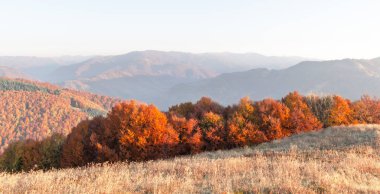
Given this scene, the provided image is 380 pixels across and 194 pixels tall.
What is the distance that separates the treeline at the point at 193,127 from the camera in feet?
161

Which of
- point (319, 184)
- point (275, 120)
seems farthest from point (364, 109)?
point (319, 184)

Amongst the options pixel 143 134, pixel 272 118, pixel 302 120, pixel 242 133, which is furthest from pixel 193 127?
pixel 302 120

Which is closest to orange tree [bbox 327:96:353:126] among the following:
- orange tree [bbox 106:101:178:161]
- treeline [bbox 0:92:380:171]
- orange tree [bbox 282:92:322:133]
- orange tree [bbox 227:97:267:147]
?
treeline [bbox 0:92:380:171]

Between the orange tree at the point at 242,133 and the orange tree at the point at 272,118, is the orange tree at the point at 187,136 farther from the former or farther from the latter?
the orange tree at the point at 272,118

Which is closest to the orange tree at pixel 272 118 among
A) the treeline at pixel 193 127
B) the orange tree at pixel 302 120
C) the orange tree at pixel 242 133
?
the treeline at pixel 193 127

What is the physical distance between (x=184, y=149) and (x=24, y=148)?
3944cm

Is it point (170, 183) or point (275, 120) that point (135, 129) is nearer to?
point (275, 120)

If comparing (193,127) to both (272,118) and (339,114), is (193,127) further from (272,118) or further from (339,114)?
(339,114)

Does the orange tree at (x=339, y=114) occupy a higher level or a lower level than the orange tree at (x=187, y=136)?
higher

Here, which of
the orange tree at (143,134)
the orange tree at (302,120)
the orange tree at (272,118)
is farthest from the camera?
the orange tree at (302,120)

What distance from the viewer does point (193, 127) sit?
53.4 meters

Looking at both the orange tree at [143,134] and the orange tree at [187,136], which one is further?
the orange tree at [187,136]

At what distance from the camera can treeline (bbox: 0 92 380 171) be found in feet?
161

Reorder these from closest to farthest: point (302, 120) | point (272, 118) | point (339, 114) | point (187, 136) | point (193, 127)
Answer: point (187, 136), point (272, 118), point (193, 127), point (302, 120), point (339, 114)
